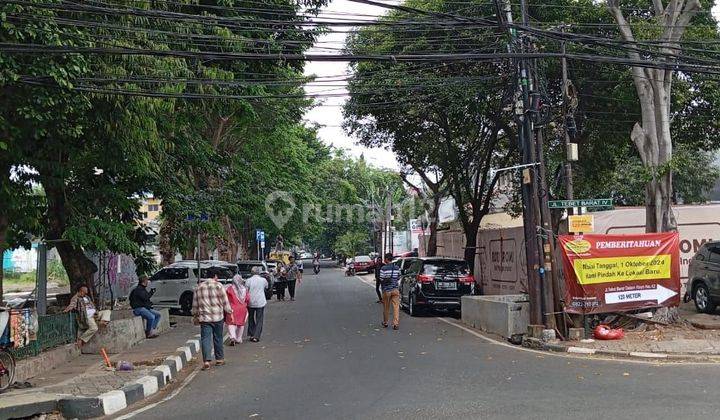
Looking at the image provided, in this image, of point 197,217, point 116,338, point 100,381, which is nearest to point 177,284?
point 197,217

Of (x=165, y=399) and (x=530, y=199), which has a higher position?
(x=530, y=199)

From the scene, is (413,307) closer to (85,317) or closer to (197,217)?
(197,217)

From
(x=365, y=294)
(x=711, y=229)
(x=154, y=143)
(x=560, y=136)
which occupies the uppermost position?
(x=560, y=136)

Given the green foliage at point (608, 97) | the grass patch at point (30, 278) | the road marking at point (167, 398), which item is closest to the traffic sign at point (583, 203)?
the green foliage at point (608, 97)

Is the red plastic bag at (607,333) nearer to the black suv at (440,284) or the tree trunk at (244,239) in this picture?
the black suv at (440,284)

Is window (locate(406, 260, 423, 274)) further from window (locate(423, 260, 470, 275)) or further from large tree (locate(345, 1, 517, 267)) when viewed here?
large tree (locate(345, 1, 517, 267))

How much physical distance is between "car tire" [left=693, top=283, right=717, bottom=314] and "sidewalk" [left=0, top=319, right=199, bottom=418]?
11.5 meters

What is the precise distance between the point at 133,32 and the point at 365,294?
20.9 meters

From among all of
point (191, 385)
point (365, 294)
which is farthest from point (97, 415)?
point (365, 294)

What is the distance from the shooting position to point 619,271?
13.3m

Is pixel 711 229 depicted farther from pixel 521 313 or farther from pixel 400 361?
pixel 400 361

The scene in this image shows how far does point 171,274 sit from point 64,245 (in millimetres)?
7530

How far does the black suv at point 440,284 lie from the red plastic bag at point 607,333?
6.12 m

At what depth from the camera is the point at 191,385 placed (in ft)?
31.8
